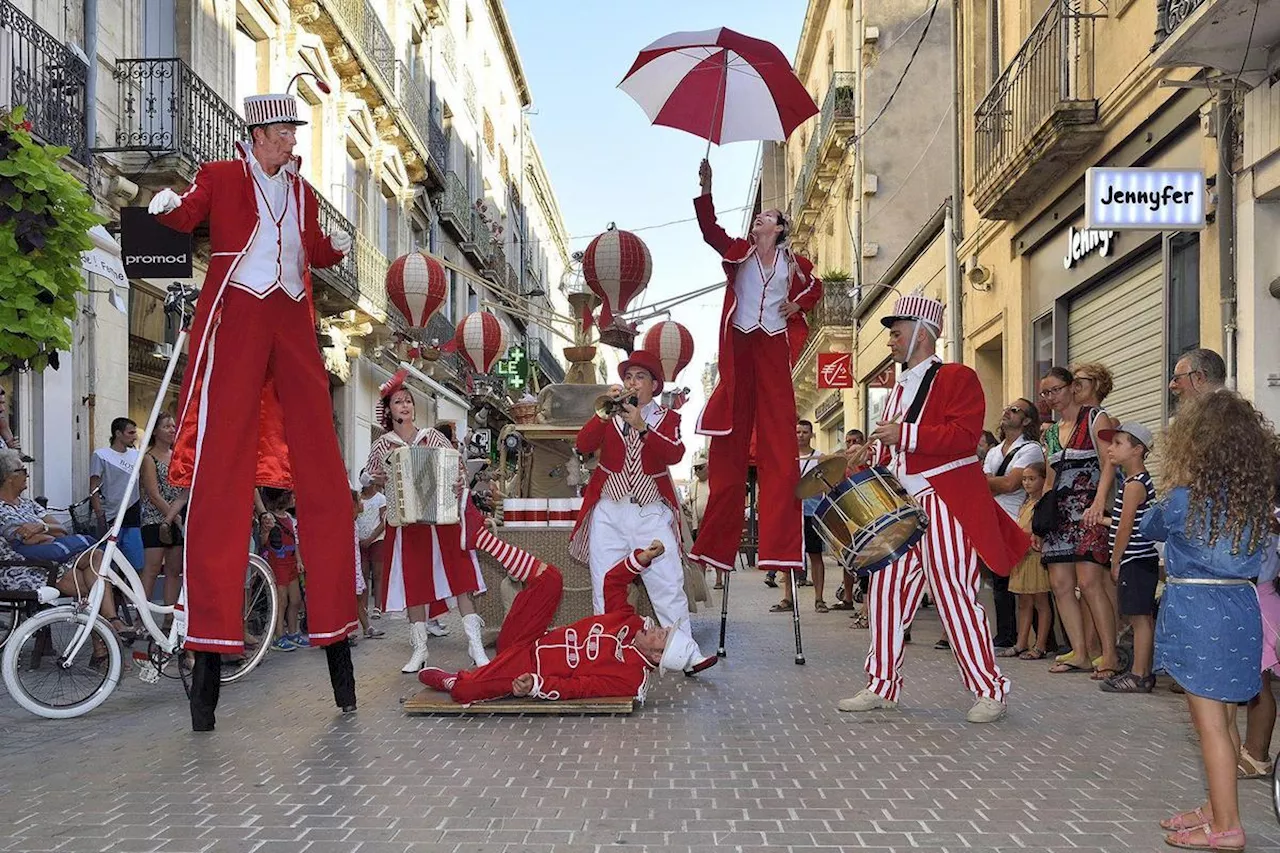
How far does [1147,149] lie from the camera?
11.7 meters

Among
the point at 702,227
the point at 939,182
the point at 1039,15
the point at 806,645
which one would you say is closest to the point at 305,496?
the point at 702,227

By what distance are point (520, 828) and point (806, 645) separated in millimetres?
5689

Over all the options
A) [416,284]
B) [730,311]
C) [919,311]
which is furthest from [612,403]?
[416,284]

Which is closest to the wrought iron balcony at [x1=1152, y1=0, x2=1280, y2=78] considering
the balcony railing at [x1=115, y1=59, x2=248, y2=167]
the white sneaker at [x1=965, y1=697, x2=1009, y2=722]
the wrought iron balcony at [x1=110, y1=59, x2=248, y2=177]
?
the white sneaker at [x1=965, y1=697, x2=1009, y2=722]

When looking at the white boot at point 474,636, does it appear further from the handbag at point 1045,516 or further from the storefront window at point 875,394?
the storefront window at point 875,394

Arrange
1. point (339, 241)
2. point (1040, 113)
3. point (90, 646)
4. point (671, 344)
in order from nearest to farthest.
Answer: point (90, 646), point (339, 241), point (1040, 113), point (671, 344)

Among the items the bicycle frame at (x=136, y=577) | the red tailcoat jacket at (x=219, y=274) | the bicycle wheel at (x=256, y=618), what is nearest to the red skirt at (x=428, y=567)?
the bicycle wheel at (x=256, y=618)

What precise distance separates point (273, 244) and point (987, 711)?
13.3 feet

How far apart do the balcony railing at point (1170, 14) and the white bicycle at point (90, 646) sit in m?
7.20

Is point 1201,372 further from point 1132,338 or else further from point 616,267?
point 1132,338

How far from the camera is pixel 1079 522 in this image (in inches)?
314

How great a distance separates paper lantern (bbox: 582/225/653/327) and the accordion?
3.85 m

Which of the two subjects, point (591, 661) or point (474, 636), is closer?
point (591, 661)

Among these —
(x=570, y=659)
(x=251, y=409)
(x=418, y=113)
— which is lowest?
(x=570, y=659)
